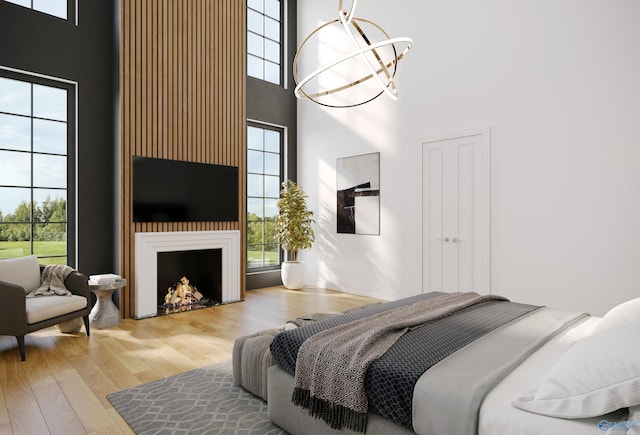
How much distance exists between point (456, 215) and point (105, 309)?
4061 mm

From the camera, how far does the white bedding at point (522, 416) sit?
1.28 meters

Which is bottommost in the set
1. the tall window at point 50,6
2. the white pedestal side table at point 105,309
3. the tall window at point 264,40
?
the white pedestal side table at point 105,309

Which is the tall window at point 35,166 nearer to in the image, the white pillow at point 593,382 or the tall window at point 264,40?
the tall window at point 264,40

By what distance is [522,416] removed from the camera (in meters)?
1.36

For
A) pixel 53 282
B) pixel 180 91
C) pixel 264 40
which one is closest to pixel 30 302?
pixel 53 282

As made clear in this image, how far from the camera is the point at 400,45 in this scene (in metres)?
5.45

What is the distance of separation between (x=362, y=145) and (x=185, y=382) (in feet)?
13.7

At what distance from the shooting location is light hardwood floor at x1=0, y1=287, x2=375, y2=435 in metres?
2.30

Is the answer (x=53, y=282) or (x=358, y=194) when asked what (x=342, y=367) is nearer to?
(x=53, y=282)

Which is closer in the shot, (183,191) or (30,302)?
(30,302)

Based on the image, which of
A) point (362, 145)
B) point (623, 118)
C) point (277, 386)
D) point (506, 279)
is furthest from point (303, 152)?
point (277, 386)

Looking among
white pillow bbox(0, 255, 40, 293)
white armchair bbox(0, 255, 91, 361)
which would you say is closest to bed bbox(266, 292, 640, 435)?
white armchair bbox(0, 255, 91, 361)

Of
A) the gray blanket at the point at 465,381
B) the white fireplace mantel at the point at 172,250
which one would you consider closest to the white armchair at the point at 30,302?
the white fireplace mantel at the point at 172,250

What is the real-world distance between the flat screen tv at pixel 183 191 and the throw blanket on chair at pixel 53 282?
0.94m
